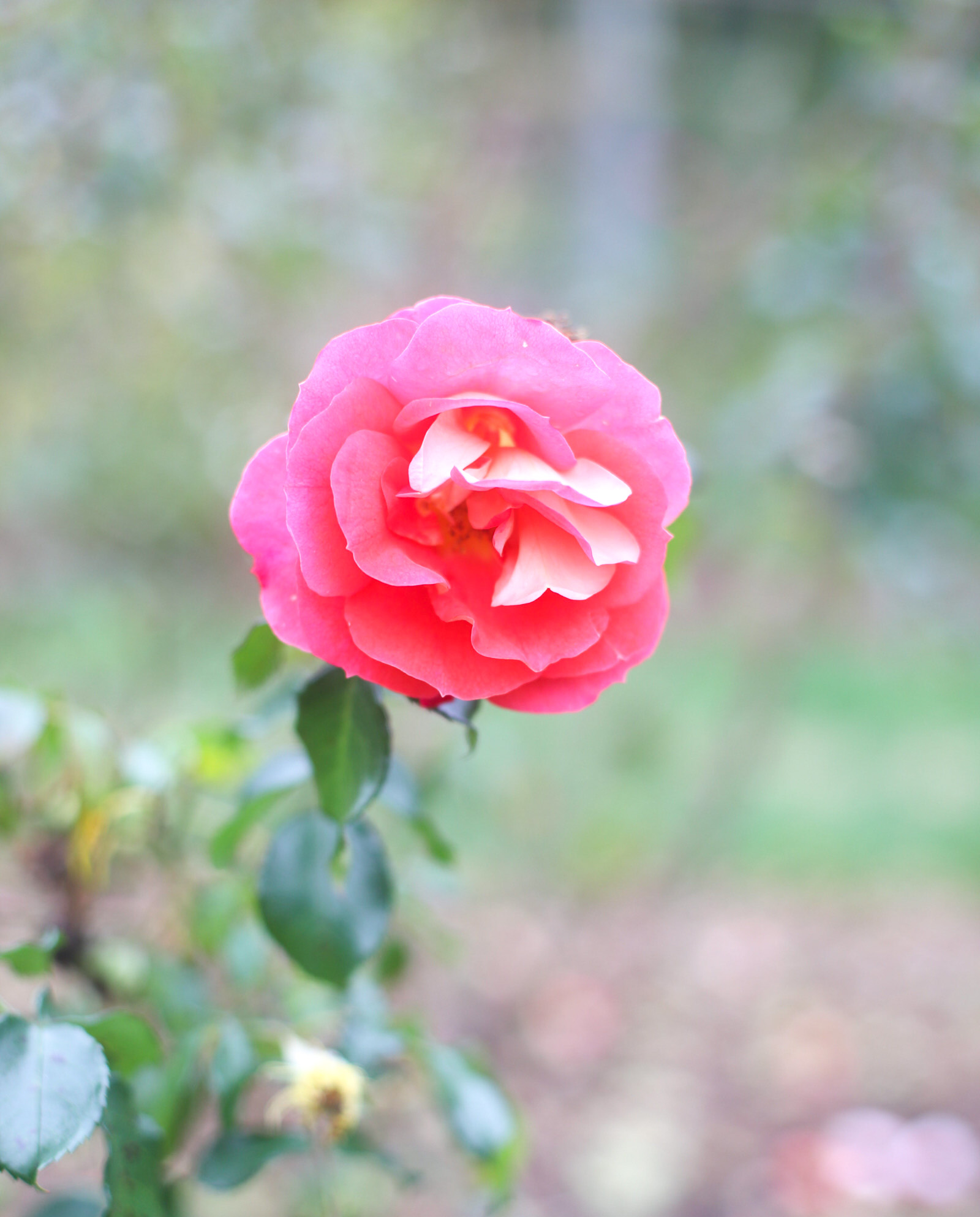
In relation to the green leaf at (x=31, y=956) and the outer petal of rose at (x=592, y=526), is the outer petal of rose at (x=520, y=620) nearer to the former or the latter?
the outer petal of rose at (x=592, y=526)

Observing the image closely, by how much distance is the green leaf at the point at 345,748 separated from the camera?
0.46 metres

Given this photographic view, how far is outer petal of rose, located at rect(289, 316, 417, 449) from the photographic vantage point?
0.41 meters

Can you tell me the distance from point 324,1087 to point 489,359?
1.60 feet

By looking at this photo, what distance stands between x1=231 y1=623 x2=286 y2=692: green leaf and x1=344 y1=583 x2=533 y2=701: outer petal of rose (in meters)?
0.08

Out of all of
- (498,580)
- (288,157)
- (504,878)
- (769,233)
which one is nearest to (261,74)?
(288,157)

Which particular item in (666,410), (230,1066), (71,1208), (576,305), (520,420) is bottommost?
(71,1208)

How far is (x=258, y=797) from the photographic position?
2.04 feet

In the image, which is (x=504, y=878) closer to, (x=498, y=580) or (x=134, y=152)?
(x=134, y=152)

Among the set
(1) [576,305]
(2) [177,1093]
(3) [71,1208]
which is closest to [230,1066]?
(2) [177,1093]

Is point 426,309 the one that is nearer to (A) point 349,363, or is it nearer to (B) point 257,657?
(A) point 349,363

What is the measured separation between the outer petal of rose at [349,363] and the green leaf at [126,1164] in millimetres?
341

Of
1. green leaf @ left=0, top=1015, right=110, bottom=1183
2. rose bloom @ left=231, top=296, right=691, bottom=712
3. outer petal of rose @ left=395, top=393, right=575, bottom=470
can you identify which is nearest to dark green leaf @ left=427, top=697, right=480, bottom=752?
rose bloom @ left=231, top=296, right=691, bottom=712

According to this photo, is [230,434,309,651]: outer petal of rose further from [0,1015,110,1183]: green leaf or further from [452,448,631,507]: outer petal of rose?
[0,1015,110,1183]: green leaf

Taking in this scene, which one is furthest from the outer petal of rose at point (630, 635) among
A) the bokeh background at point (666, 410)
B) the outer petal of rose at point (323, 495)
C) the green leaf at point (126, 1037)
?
the green leaf at point (126, 1037)
